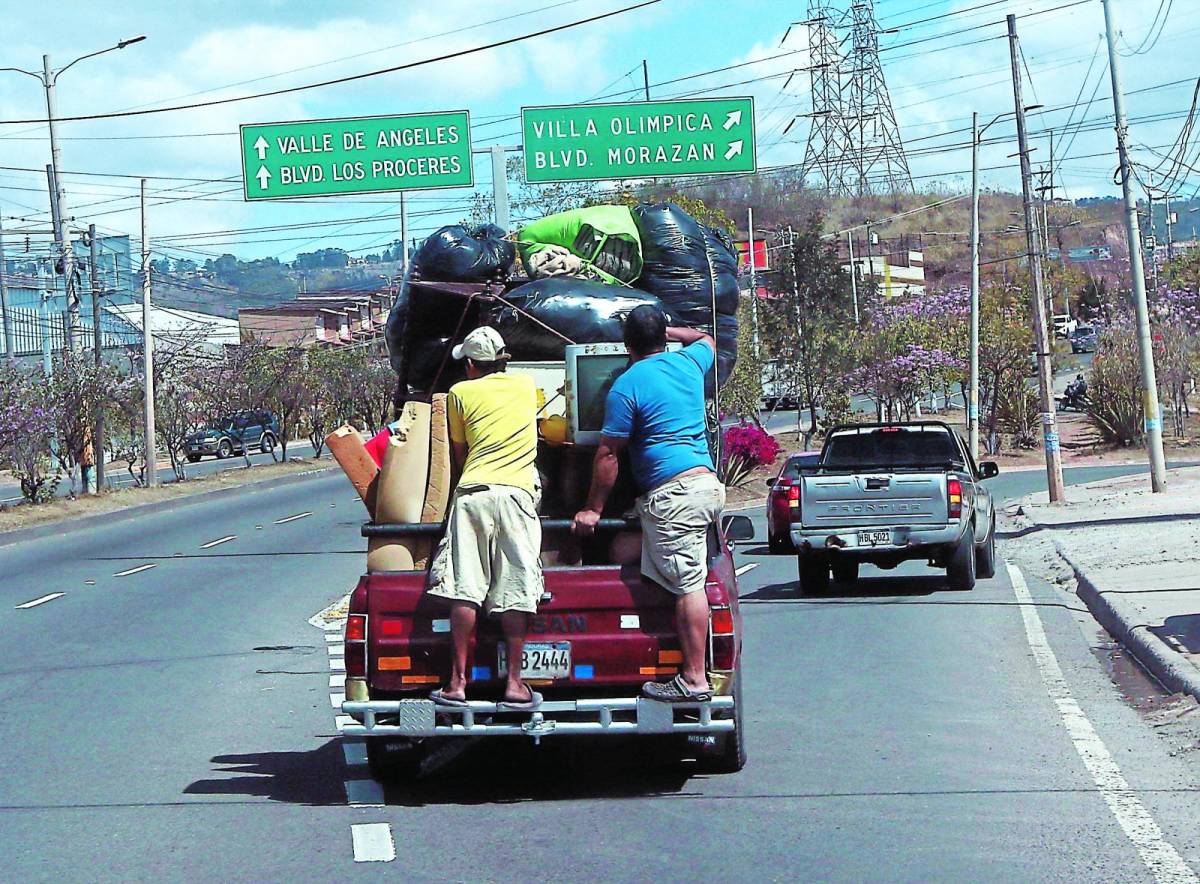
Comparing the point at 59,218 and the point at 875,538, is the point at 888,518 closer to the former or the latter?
the point at 875,538

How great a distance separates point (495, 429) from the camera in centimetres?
768

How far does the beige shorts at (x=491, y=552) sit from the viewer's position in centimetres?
738

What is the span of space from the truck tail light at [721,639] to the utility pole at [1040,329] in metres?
19.8

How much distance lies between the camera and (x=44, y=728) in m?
9.88

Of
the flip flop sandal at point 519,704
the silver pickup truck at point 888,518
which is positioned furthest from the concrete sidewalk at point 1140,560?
the flip flop sandal at point 519,704

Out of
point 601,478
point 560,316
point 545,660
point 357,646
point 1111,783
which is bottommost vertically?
point 1111,783

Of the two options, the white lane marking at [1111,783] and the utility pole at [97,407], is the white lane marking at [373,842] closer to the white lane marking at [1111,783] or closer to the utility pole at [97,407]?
the white lane marking at [1111,783]

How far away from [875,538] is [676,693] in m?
8.82

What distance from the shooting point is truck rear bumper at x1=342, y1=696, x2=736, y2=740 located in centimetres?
727

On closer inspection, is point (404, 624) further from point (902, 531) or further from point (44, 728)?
point (902, 531)

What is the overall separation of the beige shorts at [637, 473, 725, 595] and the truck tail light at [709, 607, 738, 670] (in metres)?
0.19

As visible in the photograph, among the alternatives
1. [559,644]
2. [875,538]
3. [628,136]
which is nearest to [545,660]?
[559,644]

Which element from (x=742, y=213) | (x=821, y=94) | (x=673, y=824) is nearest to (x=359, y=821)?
(x=673, y=824)

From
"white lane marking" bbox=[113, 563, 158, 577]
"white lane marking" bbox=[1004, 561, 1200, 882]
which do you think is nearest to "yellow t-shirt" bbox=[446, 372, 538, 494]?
"white lane marking" bbox=[1004, 561, 1200, 882]
